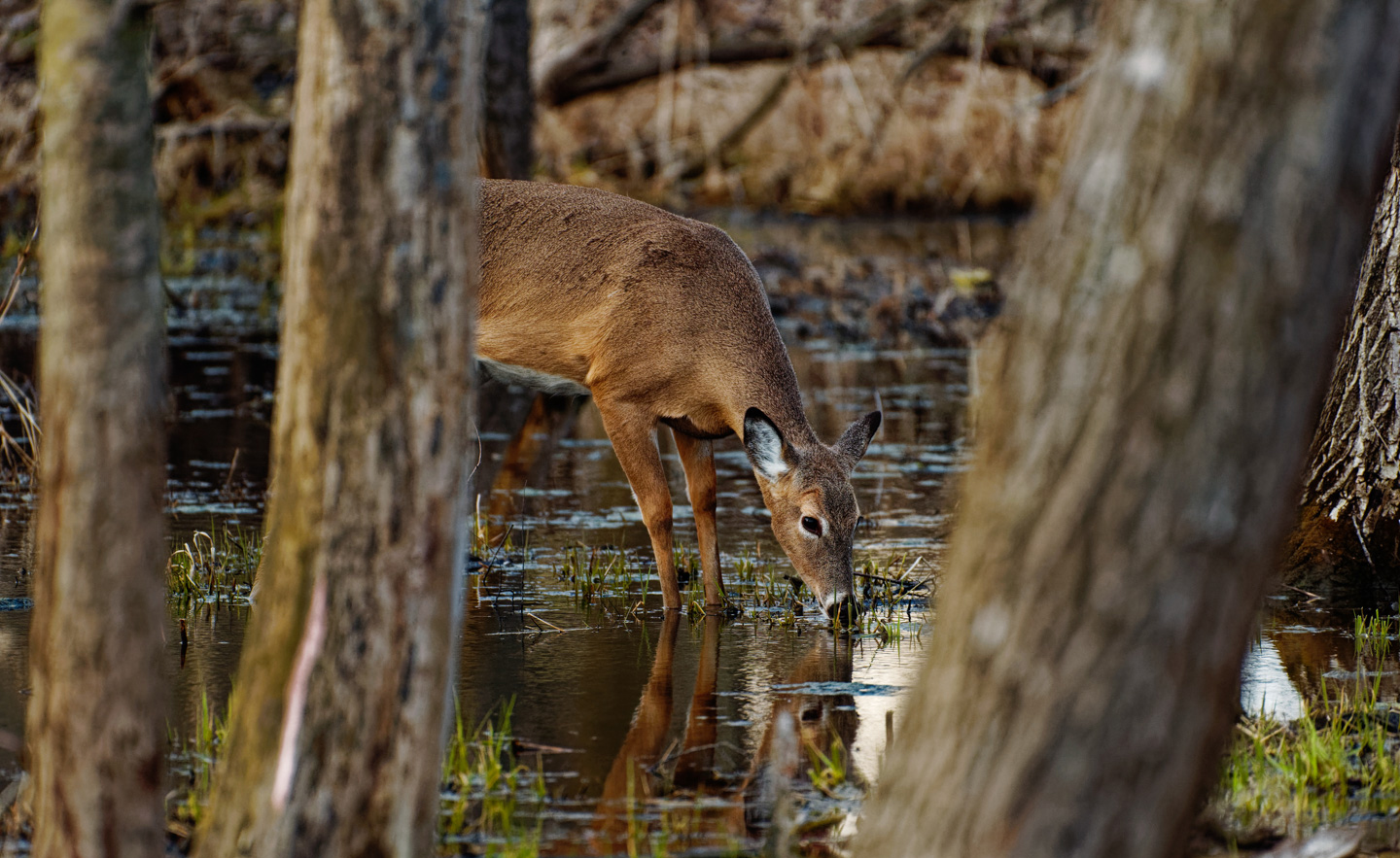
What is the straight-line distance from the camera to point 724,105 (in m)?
26.5

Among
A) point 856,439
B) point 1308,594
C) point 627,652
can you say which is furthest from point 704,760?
point 1308,594

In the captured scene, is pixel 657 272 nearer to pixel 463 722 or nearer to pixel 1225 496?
pixel 463 722

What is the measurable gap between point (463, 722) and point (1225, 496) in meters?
3.08

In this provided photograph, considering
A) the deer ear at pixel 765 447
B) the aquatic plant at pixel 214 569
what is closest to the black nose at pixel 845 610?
the deer ear at pixel 765 447

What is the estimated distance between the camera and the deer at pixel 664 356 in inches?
297

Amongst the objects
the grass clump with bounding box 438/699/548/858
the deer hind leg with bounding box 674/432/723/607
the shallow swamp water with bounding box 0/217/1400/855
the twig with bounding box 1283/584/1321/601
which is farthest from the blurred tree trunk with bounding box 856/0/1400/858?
the twig with bounding box 1283/584/1321/601

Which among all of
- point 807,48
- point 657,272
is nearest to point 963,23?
point 807,48

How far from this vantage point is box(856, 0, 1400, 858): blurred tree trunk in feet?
10.1

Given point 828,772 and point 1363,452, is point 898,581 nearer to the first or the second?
point 1363,452

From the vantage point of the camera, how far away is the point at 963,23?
727 inches

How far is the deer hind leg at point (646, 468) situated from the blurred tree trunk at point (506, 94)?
4.80m

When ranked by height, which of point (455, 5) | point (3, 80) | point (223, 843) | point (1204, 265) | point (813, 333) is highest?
point (3, 80)

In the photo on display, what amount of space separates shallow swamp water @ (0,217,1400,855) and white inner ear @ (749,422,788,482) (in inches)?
21.4

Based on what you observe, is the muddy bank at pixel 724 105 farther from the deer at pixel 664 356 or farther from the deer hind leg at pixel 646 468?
the deer hind leg at pixel 646 468
